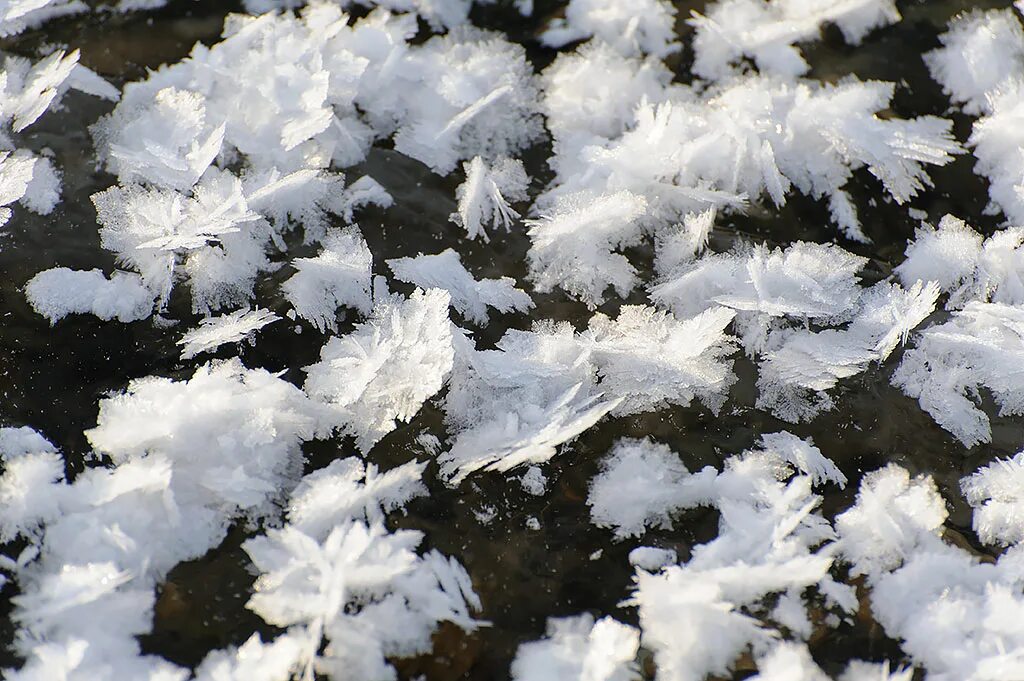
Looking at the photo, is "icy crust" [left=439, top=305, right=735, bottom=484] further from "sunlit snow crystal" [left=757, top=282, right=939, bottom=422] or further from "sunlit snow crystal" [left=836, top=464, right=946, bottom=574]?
"sunlit snow crystal" [left=836, top=464, right=946, bottom=574]

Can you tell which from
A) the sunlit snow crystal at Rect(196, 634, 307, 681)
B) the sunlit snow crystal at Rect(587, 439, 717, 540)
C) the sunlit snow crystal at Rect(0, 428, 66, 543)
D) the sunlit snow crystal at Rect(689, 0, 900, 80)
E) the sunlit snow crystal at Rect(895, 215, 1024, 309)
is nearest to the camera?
the sunlit snow crystal at Rect(196, 634, 307, 681)

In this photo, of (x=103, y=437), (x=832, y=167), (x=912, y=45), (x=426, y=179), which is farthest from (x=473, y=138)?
(x=912, y=45)

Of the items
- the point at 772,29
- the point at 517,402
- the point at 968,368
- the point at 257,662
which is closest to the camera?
the point at 257,662

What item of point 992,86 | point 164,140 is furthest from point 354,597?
point 992,86

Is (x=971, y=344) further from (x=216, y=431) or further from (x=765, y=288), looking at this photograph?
(x=216, y=431)

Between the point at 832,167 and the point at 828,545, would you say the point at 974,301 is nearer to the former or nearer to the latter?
the point at 832,167

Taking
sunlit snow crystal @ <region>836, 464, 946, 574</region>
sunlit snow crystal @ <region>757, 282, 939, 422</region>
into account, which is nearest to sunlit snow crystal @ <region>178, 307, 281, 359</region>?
sunlit snow crystal @ <region>757, 282, 939, 422</region>
